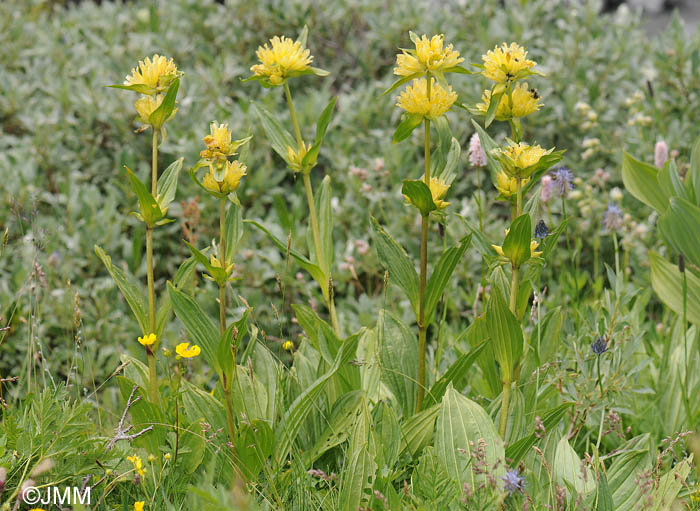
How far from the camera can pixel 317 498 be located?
1.96m

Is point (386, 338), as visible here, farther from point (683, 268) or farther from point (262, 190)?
point (262, 190)

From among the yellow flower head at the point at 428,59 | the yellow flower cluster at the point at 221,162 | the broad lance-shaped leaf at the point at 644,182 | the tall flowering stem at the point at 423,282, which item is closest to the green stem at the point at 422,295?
the tall flowering stem at the point at 423,282

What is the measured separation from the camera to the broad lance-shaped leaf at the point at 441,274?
1.98 metres

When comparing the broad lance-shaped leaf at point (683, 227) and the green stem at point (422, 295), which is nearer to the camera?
the green stem at point (422, 295)

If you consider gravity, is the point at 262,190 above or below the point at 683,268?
below

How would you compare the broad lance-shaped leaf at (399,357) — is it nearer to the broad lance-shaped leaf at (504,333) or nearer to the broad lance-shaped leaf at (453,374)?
the broad lance-shaped leaf at (453,374)

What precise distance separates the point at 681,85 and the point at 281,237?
7.48 ft

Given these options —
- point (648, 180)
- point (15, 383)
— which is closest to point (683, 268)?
point (648, 180)

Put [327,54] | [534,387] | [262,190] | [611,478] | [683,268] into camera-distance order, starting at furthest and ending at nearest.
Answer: [327,54] < [262,190] < [683,268] < [534,387] < [611,478]

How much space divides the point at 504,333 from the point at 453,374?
8.3 inches

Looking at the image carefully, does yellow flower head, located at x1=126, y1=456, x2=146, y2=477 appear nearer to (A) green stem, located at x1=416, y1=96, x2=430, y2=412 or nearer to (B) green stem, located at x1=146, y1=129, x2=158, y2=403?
(B) green stem, located at x1=146, y1=129, x2=158, y2=403

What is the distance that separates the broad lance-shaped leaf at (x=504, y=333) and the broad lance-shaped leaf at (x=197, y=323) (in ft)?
2.29

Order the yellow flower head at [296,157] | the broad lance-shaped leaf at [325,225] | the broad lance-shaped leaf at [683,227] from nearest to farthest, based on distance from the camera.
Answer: the yellow flower head at [296,157], the broad lance-shaped leaf at [325,225], the broad lance-shaped leaf at [683,227]

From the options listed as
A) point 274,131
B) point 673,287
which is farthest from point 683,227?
point 274,131
